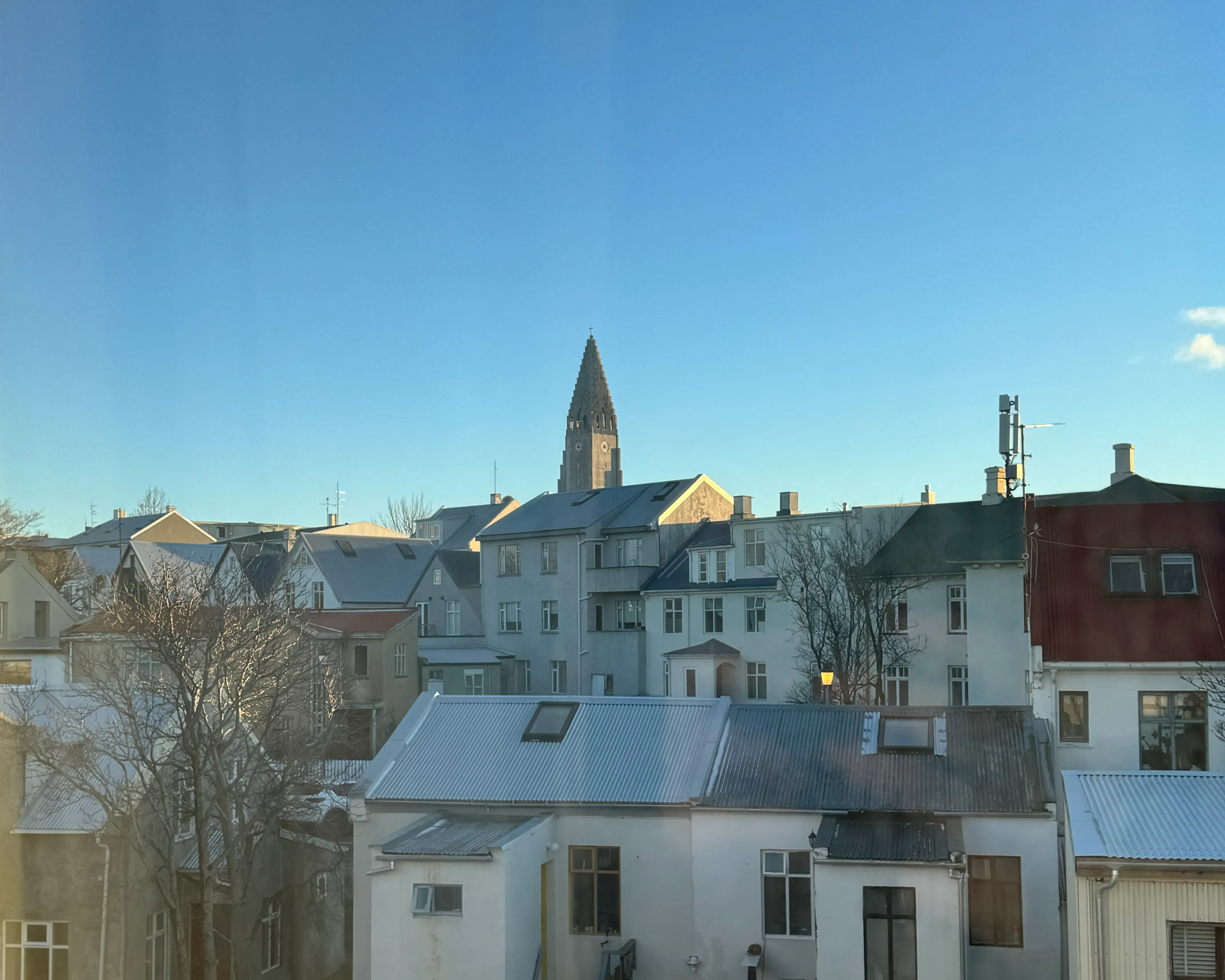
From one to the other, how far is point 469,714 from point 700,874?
500cm

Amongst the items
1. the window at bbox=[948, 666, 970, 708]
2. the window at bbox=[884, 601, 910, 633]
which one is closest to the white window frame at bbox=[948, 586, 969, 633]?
the window at bbox=[948, 666, 970, 708]

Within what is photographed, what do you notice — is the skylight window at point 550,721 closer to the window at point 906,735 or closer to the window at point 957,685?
the window at point 906,735

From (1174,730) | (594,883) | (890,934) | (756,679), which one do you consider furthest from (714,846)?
(756,679)

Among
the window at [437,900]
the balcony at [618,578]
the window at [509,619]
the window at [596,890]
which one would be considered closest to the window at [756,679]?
the balcony at [618,578]

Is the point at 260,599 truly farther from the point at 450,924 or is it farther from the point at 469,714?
the point at 450,924

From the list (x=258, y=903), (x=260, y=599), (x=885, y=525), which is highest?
(x=885, y=525)

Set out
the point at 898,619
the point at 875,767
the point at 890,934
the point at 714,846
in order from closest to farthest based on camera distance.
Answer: the point at 890,934, the point at 714,846, the point at 875,767, the point at 898,619

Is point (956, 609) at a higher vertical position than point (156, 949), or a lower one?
higher

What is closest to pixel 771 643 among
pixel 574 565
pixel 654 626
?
pixel 654 626

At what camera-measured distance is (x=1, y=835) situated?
14.7 metres

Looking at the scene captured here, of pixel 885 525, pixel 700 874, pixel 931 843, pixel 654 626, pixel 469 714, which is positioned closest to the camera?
pixel 931 843

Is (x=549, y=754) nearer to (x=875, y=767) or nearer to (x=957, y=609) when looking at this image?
(x=875, y=767)

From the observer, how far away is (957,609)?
31.2m

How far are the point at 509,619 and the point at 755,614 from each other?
1056cm
